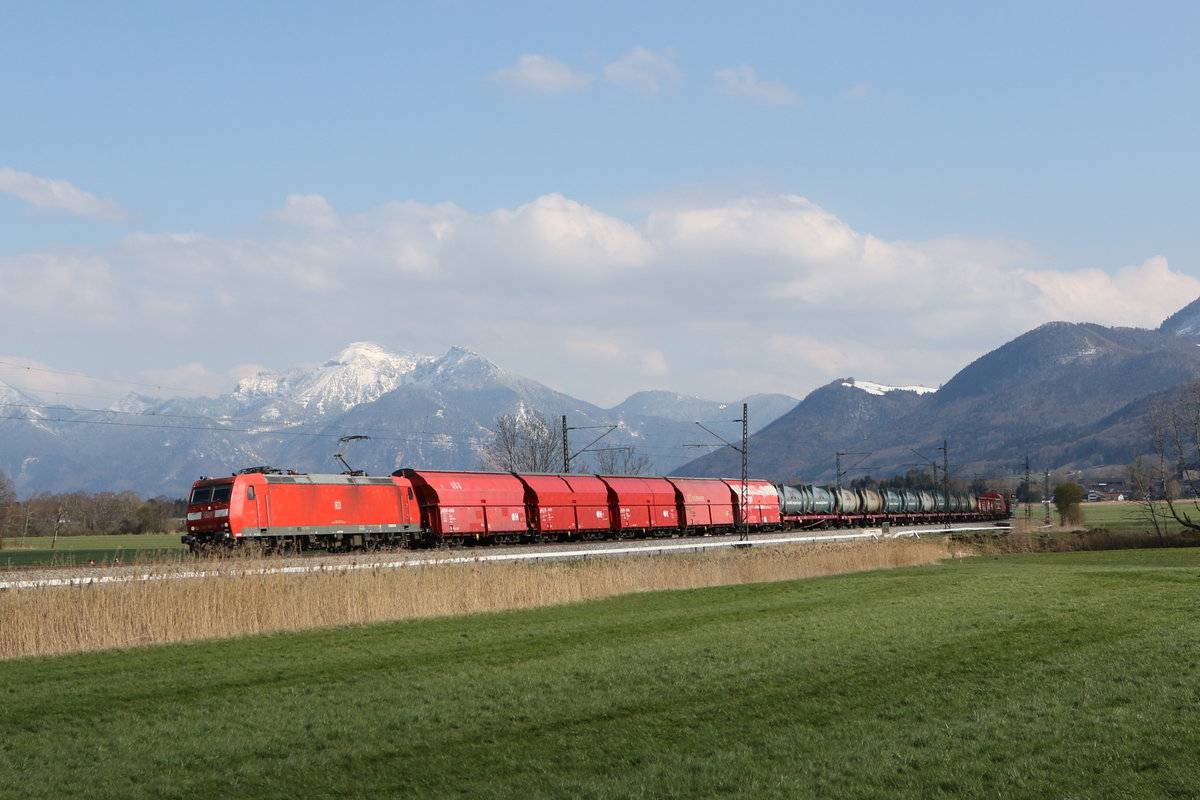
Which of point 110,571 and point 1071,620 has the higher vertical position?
point 110,571

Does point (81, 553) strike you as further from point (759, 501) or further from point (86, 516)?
point (86, 516)

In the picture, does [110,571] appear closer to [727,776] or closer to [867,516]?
[727,776]

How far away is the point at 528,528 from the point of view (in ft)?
200

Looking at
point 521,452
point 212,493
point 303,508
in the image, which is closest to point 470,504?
point 303,508

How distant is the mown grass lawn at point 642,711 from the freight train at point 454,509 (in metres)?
20.1

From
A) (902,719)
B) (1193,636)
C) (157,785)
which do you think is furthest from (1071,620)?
(157,785)

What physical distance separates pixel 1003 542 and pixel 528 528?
34.7 m

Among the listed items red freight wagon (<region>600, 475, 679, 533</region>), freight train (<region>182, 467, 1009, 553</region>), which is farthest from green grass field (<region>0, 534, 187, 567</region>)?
red freight wagon (<region>600, 475, 679, 533</region>)

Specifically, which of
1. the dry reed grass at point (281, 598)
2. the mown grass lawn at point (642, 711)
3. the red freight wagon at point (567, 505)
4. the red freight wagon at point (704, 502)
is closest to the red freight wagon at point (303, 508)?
the red freight wagon at point (567, 505)

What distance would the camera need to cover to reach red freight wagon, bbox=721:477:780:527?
8112cm

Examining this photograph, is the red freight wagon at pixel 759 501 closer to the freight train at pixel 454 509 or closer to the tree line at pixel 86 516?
the freight train at pixel 454 509

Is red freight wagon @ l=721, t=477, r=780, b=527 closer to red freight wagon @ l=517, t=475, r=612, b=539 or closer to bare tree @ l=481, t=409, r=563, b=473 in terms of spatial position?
red freight wagon @ l=517, t=475, r=612, b=539

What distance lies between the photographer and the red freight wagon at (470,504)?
55.6 meters

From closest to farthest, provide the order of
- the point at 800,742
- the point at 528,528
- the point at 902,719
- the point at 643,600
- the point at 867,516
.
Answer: the point at 800,742 < the point at 902,719 < the point at 643,600 < the point at 528,528 < the point at 867,516
